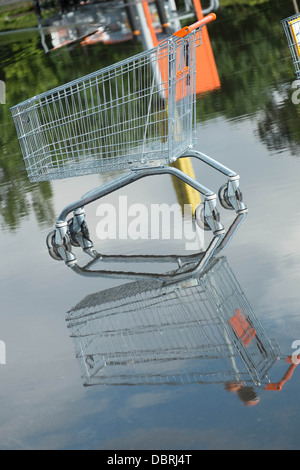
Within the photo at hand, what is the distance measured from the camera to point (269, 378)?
3498 mm

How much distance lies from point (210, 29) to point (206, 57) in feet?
10.8

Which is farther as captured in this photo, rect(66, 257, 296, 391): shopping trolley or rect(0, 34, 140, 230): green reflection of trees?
rect(0, 34, 140, 230): green reflection of trees

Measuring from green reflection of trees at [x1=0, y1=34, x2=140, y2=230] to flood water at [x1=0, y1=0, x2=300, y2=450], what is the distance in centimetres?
6

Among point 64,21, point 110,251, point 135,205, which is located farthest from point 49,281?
point 64,21

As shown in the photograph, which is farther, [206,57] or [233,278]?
[206,57]

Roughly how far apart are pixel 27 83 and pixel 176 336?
35.7ft

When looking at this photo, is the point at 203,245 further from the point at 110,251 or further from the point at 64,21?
the point at 64,21

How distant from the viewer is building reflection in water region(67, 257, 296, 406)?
3.69m

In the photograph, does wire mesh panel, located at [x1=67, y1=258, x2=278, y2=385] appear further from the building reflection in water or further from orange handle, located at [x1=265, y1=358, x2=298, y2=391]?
orange handle, located at [x1=265, y1=358, x2=298, y2=391]

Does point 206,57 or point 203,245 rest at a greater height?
point 206,57

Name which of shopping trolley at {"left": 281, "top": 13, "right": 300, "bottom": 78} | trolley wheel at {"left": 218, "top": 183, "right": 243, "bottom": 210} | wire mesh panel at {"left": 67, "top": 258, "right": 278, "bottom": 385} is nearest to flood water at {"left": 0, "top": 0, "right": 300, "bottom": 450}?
wire mesh panel at {"left": 67, "top": 258, "right": 278, "bottom": 385}
